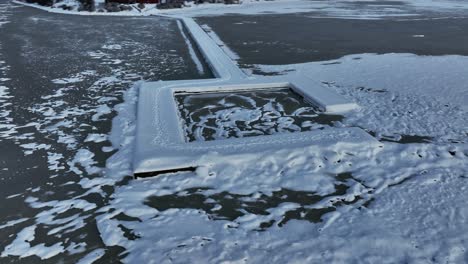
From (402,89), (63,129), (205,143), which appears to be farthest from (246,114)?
(402,89)

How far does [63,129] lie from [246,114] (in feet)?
8.27

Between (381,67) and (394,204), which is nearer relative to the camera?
(394,204)

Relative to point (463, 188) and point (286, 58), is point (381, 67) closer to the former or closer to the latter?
point (286, 58)

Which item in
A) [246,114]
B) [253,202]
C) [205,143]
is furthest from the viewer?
[246,114]

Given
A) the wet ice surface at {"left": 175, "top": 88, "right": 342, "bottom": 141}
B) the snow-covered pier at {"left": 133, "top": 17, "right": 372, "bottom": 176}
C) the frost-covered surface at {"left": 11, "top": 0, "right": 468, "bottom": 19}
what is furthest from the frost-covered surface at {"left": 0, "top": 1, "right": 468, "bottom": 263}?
the frost-covered surface at {"left": 11, "top": 0, "right": 468, "bottom": 19}

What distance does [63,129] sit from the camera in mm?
5359

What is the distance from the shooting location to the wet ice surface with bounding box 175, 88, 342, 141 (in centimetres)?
530

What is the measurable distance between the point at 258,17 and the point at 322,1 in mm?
11903

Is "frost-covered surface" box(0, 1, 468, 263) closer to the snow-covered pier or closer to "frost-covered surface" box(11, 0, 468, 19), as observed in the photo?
the snow-covered pier

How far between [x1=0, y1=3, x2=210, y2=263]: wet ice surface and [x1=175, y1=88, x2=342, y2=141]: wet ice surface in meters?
0.97

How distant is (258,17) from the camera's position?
727 inches

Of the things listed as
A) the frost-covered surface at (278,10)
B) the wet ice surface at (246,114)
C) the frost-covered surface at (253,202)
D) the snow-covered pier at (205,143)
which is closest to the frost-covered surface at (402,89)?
the frost-covered surface at (253,202)

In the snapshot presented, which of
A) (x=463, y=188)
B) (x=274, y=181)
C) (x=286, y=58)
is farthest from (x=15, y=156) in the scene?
(x=286, y=58)

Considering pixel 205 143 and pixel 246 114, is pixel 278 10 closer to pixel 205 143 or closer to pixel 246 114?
pixel 246 114
